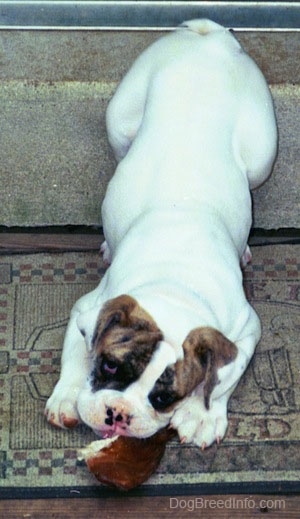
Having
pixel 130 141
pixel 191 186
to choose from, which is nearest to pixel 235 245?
pixel 191 186

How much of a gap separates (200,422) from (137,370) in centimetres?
46

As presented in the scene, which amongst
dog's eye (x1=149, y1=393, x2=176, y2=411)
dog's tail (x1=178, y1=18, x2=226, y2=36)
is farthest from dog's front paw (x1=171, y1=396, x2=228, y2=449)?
dog's tail (x1=178, y1=18, x2=226, y2=36)

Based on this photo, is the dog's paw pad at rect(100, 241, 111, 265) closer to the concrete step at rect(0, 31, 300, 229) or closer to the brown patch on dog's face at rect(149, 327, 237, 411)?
the concrete step at rect(0, 31, 300, 229)

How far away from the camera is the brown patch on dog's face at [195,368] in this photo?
8.82 ft

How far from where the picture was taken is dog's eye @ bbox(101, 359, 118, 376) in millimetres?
2689

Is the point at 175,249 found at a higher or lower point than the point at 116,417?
higher

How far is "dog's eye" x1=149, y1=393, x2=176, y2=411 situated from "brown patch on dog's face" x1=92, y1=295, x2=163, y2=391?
0.07 metres

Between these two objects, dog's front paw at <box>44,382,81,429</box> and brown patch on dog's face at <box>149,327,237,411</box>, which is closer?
brown patch on dog's face at <box>149,327,237,411</box>

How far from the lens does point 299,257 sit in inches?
149

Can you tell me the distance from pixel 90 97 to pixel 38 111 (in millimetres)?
170

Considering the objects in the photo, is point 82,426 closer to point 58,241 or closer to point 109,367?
point 109,367

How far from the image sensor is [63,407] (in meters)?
3.09

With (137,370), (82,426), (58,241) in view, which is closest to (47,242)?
(58,241)

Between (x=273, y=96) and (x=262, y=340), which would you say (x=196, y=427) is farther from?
(x=273, y=96)
